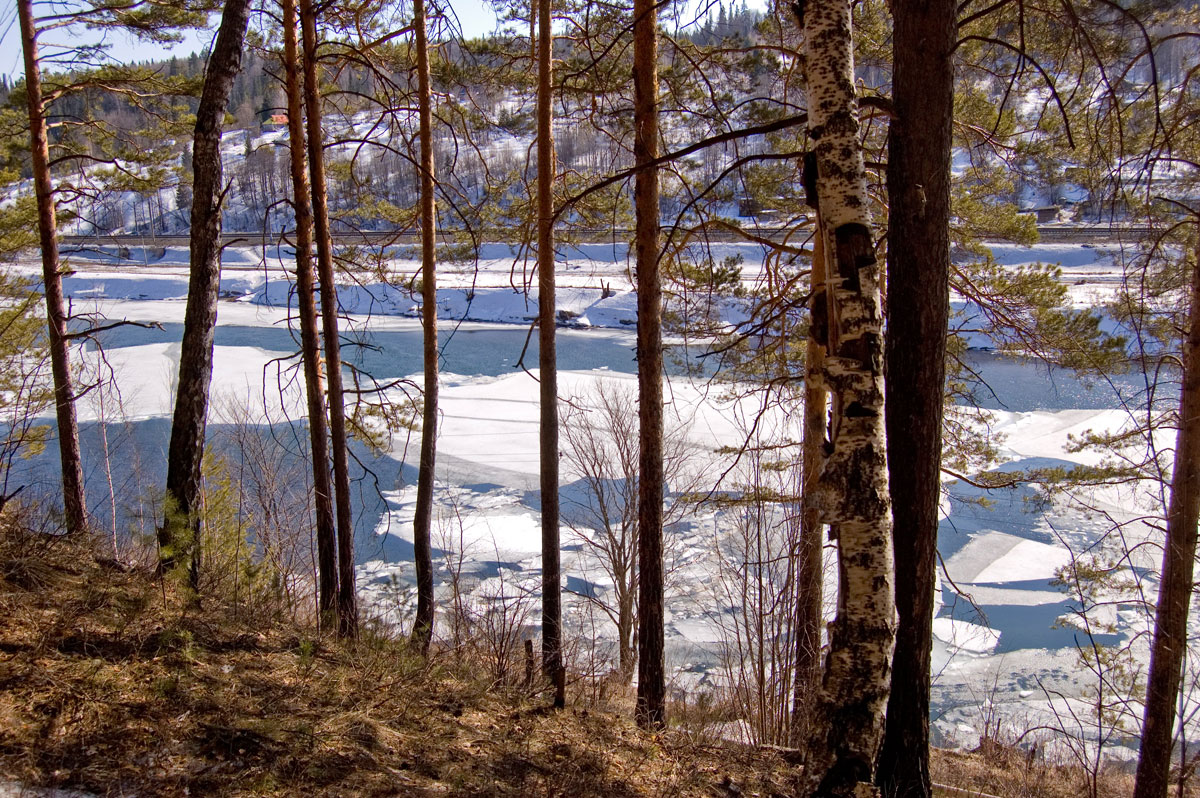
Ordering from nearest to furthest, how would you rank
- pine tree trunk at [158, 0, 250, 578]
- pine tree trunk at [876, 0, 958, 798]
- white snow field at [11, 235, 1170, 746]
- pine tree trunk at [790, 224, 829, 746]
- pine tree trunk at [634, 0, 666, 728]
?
1. pine tree trunk at [876, 0, 958, 798]
2. pine tree trunk at [158, 0, 250, 578]
3. pine tree trunk at [634, 0, 666, 728]
4. pine tree trunk at [790, 224, 829, 746]
5. white snow field at [11, 235, 1170, 746]

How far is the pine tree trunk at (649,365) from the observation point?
5340 mm

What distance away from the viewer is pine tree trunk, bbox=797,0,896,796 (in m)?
2.62

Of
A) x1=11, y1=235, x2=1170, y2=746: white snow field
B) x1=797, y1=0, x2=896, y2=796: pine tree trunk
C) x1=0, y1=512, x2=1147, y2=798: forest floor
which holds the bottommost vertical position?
x1=11, y1=235, x2=1170, y2=746: white snow field

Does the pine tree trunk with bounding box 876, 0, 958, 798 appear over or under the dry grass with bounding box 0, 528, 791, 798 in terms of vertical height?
over

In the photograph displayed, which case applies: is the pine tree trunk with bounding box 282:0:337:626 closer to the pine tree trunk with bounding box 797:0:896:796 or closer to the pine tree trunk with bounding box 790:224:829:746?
the pine tree trunk with bounding box 790:224:829:746

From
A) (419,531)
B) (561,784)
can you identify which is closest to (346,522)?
(419,531)

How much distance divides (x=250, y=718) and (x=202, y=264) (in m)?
3.12

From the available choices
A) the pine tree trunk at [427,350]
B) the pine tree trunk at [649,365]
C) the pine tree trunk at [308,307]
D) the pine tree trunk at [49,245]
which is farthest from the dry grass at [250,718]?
the pine tree trunk at [49,245]

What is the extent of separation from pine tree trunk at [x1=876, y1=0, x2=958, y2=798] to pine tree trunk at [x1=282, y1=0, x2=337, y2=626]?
186 inches

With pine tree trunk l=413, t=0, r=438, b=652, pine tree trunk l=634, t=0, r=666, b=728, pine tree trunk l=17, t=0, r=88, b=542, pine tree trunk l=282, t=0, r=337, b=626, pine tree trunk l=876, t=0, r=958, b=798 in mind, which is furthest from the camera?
pine tree trunk l=17, t=0, r=88, b=542

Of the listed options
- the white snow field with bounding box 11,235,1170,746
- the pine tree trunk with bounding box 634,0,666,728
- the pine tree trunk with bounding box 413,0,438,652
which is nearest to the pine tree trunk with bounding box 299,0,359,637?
the white snow field with bounding box 11,235,1170,746

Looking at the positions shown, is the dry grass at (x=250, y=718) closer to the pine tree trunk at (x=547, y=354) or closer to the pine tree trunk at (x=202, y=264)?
the pine tree trunk at (x=202, y=264)

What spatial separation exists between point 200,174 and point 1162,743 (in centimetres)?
836

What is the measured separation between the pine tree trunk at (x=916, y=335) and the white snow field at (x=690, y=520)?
0.89 ft
